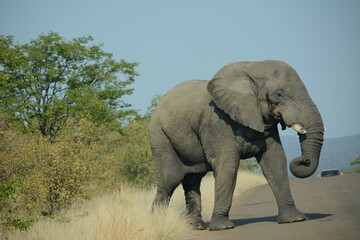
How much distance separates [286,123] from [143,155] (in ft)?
52.3

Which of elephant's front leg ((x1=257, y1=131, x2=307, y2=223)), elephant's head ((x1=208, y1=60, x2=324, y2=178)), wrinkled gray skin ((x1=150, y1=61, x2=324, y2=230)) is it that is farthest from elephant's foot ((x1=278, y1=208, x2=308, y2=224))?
elephant's head ((x1=208, y1=60, x2=324, y2=178))

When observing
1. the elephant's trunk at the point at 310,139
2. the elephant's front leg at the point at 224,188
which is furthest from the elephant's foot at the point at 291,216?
the elephant's front leg at the point at 224,188

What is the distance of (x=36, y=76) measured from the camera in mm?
31891

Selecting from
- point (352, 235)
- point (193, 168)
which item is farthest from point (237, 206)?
point (352, 235)

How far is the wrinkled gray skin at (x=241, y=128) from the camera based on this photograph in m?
11.3

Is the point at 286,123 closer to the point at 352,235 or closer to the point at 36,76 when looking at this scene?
the point at 352,235

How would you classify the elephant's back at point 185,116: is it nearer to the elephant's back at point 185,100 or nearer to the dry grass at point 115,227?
the elephant's back at point 185,100

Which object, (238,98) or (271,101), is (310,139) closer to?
(271,101)

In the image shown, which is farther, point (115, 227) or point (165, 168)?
point (165, 168)

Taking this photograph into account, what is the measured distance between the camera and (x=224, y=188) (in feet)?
39.3

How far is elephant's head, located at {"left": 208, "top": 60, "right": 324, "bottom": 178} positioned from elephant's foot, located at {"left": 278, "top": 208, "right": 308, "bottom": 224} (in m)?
0.77

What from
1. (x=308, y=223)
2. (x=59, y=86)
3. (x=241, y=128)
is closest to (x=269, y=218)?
(x=308, y=223)

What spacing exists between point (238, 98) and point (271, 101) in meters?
0.69

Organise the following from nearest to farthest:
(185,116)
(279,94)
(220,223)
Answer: (279,94) < (220,223) < (185,116)
